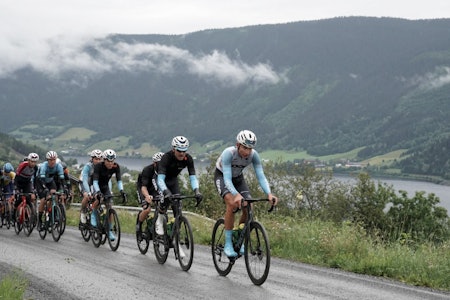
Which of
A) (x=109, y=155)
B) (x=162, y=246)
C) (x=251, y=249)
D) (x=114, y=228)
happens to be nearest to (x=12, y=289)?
(x=251, y=249)

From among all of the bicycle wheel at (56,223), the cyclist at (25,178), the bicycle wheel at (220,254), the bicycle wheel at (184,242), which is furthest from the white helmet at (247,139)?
the cyclist at (25,178)

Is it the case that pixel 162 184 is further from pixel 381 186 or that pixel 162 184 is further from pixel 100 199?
pixel 381 186

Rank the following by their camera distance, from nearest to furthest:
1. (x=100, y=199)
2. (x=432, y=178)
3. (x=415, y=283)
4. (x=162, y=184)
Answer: (x=415, y=283)
(x=162, y=184)
(x=100, y=199)
(x=432, y=178)

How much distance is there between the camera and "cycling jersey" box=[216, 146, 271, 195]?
945cm

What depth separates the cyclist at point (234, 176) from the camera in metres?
9.31

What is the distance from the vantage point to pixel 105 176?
14469mm

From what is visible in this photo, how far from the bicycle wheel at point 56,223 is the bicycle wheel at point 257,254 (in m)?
7.70

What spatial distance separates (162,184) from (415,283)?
4741 millimetres

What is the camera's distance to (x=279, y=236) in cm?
1354

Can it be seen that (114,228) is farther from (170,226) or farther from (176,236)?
(176,236)

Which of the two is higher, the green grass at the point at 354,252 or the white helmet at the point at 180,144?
the white helmet at the point at 180,144

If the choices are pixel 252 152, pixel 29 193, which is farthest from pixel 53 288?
pixel 29 193

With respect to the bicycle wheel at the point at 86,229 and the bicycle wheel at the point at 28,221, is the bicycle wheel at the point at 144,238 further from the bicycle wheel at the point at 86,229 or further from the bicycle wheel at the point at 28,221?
the bicycle wheel at the point at 28,221

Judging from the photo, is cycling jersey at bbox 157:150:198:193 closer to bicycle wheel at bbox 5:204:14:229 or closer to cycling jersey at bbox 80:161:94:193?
cycling jersey at bbox 80:161:94:193
